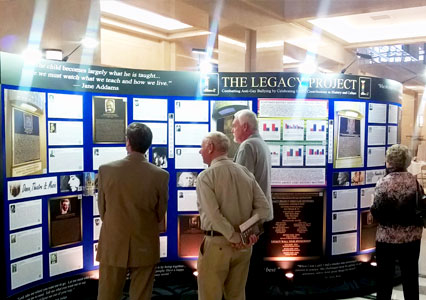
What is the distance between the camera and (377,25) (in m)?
7.78

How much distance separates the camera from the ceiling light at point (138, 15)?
20.9 feet

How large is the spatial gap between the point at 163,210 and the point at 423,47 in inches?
518

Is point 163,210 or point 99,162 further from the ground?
point 99,162

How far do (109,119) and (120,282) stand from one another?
153 centimetres

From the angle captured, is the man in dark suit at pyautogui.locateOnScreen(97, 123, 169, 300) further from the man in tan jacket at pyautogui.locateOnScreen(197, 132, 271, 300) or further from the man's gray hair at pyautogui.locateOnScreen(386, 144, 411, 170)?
the man's gray hair at pyautogui.locateOnScreen(386, 144, 411, 170)

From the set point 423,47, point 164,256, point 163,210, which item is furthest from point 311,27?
point 423,47

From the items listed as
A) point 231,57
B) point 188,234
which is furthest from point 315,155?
point 231,57

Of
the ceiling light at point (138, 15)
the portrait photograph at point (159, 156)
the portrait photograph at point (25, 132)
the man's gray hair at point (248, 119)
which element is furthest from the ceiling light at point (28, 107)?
the ceiling light at point (138, 15)

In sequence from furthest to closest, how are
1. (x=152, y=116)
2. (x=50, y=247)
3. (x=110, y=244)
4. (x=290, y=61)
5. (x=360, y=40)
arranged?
(x=290, y=61)
(x=360, y=40)
(x=152, y=116)
(x=50, y=247)
(x=110, y=244)

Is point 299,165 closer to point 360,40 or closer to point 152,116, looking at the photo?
point 152,116

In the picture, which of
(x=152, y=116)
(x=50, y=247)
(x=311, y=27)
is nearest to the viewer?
(x=50, y=247)

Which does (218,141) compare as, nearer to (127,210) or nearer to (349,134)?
(127,210)

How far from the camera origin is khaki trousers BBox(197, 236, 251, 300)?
2527mm

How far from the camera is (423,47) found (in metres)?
13.3
